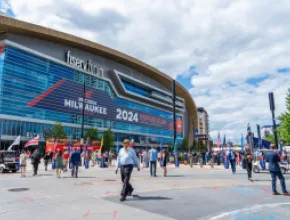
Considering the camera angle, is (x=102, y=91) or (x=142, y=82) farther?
(x=142, y=82)

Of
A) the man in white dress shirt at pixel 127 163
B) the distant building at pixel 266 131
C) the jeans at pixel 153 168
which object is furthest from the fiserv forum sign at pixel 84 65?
the man in white dress shirt at pixel 127 163

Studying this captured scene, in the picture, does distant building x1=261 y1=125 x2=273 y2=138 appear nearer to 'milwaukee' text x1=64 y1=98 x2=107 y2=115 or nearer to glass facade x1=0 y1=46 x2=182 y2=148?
'milwaukee' text x1=64 y1=98 x2=107 y2=115

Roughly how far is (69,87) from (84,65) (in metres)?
9.31

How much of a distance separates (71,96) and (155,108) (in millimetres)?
43561

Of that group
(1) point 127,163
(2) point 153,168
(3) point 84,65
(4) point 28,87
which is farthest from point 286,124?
(3) point 84,65

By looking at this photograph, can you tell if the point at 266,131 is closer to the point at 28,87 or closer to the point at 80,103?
the point at 80,103

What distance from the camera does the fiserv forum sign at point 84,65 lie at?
207ft

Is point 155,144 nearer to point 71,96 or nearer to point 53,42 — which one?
point 71,96

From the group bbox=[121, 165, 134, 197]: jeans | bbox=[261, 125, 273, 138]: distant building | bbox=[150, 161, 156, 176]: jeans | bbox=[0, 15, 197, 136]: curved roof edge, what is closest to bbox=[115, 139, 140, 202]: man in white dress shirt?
bbox=[121, 165, 134, 197]: jeans

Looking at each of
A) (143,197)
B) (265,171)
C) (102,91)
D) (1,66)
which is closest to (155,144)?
(102,91)

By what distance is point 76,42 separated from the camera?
6481 centimetres

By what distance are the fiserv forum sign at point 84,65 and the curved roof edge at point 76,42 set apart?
3.75 meters

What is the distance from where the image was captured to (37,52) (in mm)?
53906

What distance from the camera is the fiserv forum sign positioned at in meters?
63.2
